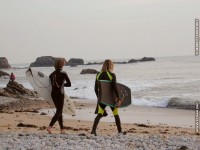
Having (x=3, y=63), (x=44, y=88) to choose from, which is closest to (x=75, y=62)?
(x=3, y=63)

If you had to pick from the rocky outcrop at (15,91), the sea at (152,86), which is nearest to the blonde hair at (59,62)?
the sea at (152,86)

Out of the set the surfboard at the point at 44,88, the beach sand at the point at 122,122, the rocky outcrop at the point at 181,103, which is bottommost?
Answer: the rocky outcrop at the point at 181,103

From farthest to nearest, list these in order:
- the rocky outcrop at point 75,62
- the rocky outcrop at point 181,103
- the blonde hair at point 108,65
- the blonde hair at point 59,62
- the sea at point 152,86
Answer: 1. the rocky outcrop at point 75,62
2. the sea at point 152,86
3. the rocky outcrop at point 181,103
4. the blonde hair at point 59,62
5. the blonde hair at point 108,65

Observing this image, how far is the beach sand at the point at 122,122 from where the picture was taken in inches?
518

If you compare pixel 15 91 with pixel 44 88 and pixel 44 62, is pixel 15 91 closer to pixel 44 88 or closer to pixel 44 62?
pixel 44 88

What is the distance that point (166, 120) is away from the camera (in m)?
17.3

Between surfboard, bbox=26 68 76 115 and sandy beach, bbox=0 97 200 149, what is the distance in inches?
28.3

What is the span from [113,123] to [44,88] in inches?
192

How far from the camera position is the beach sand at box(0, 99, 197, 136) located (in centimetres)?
1315

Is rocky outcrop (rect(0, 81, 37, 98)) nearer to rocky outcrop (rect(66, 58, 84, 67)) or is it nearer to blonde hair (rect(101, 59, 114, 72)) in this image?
blonde hair (rect(101, 59, 114, 72))

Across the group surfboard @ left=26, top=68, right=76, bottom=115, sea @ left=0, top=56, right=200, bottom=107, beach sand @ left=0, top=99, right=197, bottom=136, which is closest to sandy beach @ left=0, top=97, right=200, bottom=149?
beach sand @ left=0, top=99, right=197, bottom=136

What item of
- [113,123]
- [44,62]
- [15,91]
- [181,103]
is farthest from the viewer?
[44,62]

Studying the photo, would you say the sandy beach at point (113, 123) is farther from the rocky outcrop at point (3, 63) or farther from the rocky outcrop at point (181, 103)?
the rocky outcrop at point (3, 63)

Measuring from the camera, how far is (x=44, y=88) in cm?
1138
